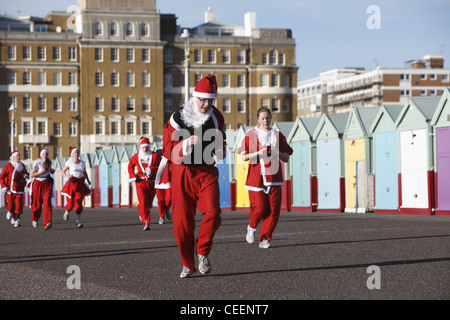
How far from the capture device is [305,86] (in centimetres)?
17962

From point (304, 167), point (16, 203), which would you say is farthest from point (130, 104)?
point (16, 203)

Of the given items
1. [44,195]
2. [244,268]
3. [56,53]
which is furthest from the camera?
[56,53]

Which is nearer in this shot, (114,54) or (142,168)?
(142,168)

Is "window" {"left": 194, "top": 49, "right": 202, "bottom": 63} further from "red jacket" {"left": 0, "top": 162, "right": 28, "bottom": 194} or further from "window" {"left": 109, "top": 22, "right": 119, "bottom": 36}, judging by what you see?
"red jacket" {"left": 0, "top": 162, "right": 28, "bottom": 194}

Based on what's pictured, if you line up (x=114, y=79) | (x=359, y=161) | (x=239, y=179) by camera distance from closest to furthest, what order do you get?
(x=359, y=161) → (x=239, y=179) → (x=114, y=79)

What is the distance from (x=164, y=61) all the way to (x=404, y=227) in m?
92.0

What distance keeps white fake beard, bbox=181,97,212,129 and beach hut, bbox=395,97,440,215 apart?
588 inches

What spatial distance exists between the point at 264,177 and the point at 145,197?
681 cm

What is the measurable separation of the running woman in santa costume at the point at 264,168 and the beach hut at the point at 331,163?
1518cm

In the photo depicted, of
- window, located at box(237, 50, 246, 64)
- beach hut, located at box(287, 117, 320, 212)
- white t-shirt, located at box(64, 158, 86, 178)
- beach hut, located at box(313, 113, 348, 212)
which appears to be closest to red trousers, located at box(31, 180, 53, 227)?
white t-shirt, located at box(64, 158, 86, 178)

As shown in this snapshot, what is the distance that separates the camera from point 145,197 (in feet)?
62.3

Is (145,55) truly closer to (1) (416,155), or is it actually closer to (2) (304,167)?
(2) (304,167)

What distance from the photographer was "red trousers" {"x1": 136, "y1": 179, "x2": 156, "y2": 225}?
60.3ft

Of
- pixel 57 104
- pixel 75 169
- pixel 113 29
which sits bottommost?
pixel 75 169
